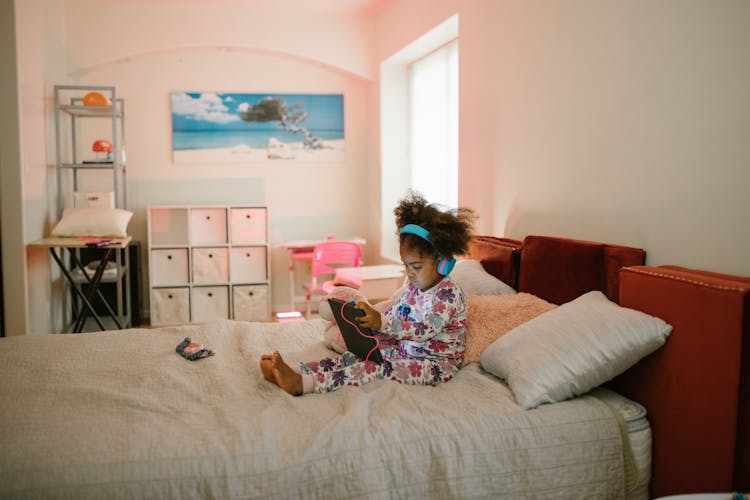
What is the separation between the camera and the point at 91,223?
4477 millimetres

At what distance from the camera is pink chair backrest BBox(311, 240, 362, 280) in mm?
5105

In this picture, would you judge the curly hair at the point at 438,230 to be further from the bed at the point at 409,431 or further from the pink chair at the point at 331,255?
the pink chair at the point at 331,255

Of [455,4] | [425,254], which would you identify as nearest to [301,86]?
[455,4]

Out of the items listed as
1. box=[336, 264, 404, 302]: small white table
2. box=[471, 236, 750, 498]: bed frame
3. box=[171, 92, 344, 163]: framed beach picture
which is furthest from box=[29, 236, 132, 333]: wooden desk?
box=[471, 236, 750, 498]: bed frame

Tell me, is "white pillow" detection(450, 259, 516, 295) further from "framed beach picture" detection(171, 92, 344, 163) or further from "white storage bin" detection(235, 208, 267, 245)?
"framed beach picture" detection(171, 92, 344, 163)

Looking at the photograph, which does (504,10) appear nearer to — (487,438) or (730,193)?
(730,193)

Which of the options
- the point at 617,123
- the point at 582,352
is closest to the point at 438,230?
the point at 582,352

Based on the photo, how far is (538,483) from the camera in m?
1.72

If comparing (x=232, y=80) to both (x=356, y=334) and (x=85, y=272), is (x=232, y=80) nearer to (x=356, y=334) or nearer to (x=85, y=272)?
(x=85, y=272)

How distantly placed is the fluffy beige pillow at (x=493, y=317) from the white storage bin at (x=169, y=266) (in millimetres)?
3600

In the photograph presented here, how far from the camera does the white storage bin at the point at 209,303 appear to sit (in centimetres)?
548

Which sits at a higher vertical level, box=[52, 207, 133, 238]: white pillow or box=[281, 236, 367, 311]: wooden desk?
box=[52, 207, 133, 238]: white pillow

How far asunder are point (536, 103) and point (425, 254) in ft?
4.09

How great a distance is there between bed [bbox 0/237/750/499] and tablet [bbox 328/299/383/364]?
0.15 metres
